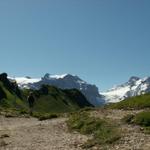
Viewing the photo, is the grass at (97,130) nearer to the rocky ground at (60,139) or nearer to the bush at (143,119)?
the rocky ground at (60,139)

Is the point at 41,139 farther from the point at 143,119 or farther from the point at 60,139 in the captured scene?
the point at 143,119

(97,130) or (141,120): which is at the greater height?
(141,120)

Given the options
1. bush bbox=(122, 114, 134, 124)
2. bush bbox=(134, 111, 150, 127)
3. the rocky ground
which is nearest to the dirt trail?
the rocky ground

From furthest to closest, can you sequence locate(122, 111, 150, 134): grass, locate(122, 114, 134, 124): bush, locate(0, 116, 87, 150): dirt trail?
1. locate(122, 114, 134, 124): bush
2. locate(122, 111, 150, 134): grass
3. locate(0, 116, 87, 150): dirt trail

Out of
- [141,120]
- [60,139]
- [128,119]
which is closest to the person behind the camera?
[60,139]

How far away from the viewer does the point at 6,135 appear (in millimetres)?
42562

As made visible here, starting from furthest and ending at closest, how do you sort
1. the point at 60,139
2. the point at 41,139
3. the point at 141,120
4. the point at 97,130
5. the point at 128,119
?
1. the point at 128,119
2. the point at 141,120
3. the point at 97,130
4. the point at 41,139
5. the point at 60,139

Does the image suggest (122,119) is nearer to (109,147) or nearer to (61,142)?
(61,142)

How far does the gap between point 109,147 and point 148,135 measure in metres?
4.62

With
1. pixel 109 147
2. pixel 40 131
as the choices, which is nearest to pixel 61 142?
pixel 109 147

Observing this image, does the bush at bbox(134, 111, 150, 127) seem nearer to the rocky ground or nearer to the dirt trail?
the rocky ground

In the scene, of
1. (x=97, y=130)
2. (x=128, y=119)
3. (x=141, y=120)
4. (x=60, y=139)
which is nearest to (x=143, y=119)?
(x=141, y=120)

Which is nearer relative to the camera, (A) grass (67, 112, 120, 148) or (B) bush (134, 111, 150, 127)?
(A) grass (67, 112, 120, 148)

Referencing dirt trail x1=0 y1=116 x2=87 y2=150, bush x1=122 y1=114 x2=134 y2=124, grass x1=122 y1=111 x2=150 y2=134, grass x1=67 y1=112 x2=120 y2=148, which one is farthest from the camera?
bush x1=122 y1=114 x2=134 y2=124
